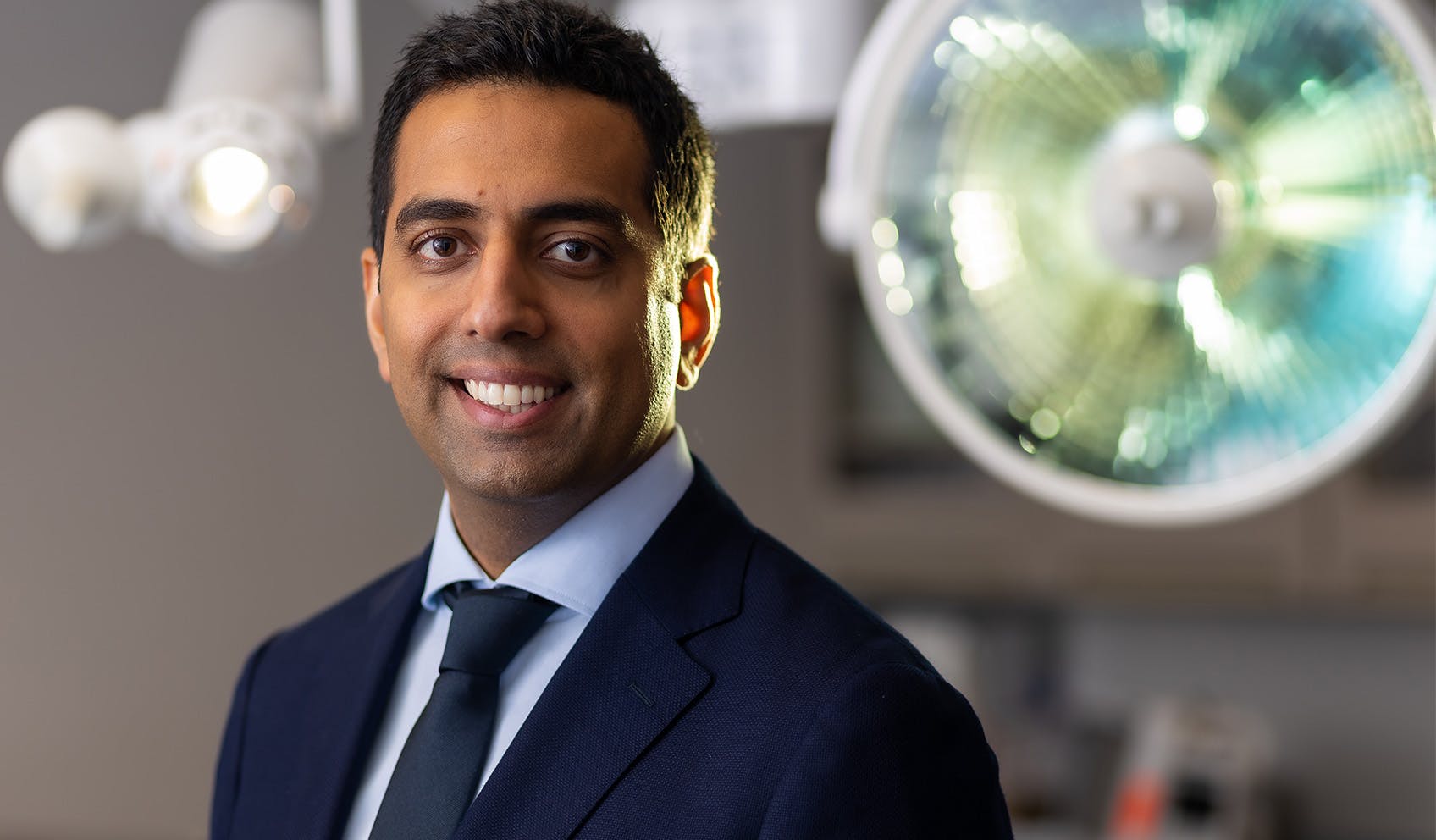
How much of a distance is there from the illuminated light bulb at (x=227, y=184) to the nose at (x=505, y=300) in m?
0.33

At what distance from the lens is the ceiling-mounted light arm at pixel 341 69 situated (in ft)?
3.67

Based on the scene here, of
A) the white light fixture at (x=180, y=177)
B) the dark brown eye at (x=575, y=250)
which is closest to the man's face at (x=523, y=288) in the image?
the dark brown eye at (x=575, y=250)

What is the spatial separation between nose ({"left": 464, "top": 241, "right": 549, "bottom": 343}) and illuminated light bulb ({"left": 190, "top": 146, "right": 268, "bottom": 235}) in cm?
33

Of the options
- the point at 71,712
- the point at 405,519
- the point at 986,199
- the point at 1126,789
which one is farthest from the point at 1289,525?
the point at 986,199

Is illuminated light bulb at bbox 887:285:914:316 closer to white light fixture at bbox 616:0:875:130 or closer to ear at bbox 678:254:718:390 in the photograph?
ear at bbox 678:254:718:390

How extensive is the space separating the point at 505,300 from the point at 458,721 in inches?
9.1

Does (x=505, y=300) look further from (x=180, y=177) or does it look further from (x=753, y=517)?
(x=753, y=517)

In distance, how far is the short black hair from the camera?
0.79 meters

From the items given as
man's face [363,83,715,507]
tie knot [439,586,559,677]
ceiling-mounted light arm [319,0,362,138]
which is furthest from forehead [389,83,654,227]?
ceiling-mounted light arm [319,0,362,138]

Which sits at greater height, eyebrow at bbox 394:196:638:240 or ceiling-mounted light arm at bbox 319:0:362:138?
ceiling-mounted light arm at bbox 319:0:362:138

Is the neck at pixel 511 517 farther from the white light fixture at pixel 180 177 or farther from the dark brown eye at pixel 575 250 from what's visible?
the white light fixture at pixel 180 177

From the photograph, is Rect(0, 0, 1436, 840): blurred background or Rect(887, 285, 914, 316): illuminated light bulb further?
Rect(0, 0, 1436, 840): blurred background

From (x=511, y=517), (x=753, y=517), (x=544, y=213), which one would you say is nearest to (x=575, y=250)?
(x=544, y=213)

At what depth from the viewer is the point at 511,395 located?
77cm
